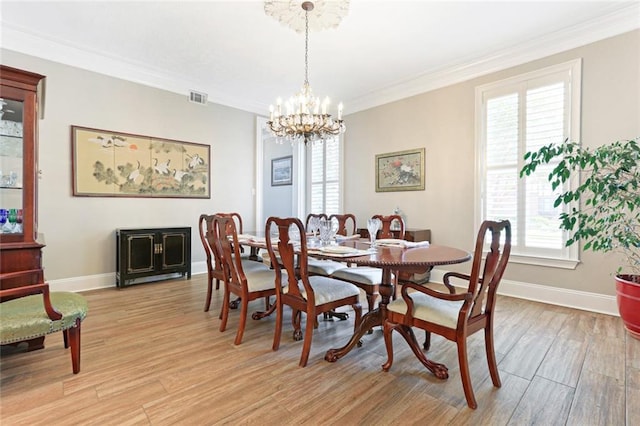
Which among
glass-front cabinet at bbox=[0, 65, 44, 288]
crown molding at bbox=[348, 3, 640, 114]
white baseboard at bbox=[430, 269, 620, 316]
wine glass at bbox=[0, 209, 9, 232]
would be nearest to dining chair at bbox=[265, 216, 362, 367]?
glass-front cabinet at bbox=[0, 65, 44, 288]

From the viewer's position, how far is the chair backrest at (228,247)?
244 centimetres

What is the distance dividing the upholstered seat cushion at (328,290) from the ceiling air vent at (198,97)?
3.79 m

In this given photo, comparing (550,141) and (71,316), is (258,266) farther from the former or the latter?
(550,141)

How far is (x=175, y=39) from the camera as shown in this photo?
3541 millimetres

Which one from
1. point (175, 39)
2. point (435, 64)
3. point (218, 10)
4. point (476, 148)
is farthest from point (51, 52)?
point (476, 148)

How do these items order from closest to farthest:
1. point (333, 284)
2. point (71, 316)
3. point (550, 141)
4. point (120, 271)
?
1. point (71, 316)
2. point (333, 284)
3. point (550, 141)
4. point (120, 271)

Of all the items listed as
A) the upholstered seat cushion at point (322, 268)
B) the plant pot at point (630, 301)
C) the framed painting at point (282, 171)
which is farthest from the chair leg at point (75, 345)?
the framed painting at point (282, 171)

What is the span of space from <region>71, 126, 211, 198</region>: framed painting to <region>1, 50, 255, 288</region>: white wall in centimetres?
8

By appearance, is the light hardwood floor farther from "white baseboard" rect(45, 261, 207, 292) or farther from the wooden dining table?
"white baseboard" rect(45, 261, 207, 292)

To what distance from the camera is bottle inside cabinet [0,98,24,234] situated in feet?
7.08

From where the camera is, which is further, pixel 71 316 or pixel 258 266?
pixel 258 266

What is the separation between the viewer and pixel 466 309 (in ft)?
5.47

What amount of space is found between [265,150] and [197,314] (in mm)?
5190

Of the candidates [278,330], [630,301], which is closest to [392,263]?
[278,330]
